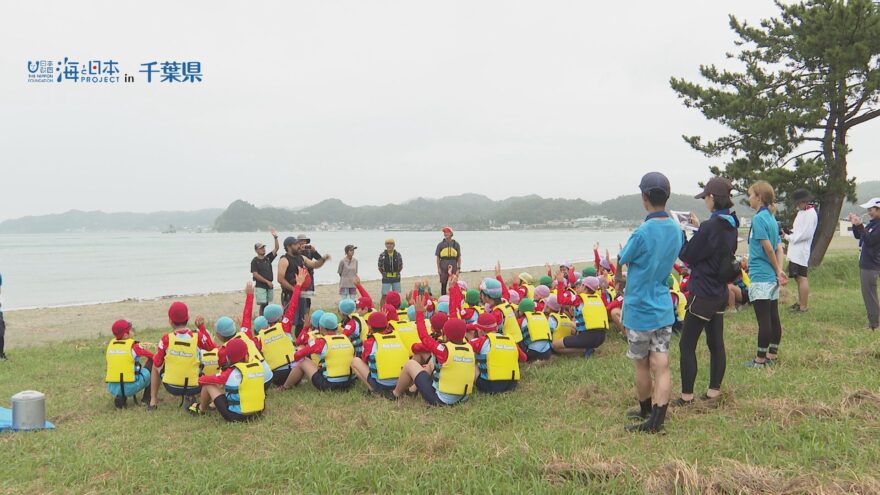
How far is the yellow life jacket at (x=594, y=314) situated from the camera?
265 inches

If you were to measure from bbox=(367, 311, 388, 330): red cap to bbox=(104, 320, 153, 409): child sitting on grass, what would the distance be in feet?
7.58

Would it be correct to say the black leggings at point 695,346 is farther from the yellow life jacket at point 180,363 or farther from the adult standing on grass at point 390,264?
the adult standing on grass at point 390,264

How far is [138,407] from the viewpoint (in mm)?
5848

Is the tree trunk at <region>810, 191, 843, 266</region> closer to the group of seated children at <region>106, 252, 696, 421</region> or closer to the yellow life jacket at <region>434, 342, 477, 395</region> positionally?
the group of seated children at <region>106, 252, 696, 421</region>

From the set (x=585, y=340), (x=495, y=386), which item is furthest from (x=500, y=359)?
(x=585, y=340)

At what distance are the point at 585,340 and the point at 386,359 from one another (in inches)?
99.2

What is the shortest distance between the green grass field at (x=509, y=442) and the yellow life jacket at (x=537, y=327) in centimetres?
48

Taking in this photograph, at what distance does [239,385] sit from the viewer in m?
4.95

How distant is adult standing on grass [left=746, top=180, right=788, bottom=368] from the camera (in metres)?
5.43

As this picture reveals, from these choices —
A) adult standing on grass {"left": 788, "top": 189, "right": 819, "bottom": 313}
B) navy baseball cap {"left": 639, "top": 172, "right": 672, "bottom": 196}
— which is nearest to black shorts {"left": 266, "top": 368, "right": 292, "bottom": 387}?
navy baseball cap {"left": 639, "top": 172, "right": 672, "bottom": 196}

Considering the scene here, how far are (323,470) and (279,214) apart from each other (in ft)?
491

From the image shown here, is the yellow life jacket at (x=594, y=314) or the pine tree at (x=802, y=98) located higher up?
the pine tree at (x=802, y=98)

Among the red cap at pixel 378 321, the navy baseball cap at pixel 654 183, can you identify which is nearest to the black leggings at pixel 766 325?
the navy baseball cap at pixel 654 183

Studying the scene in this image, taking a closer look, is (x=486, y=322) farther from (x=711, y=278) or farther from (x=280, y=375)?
(x=280, y=375)
